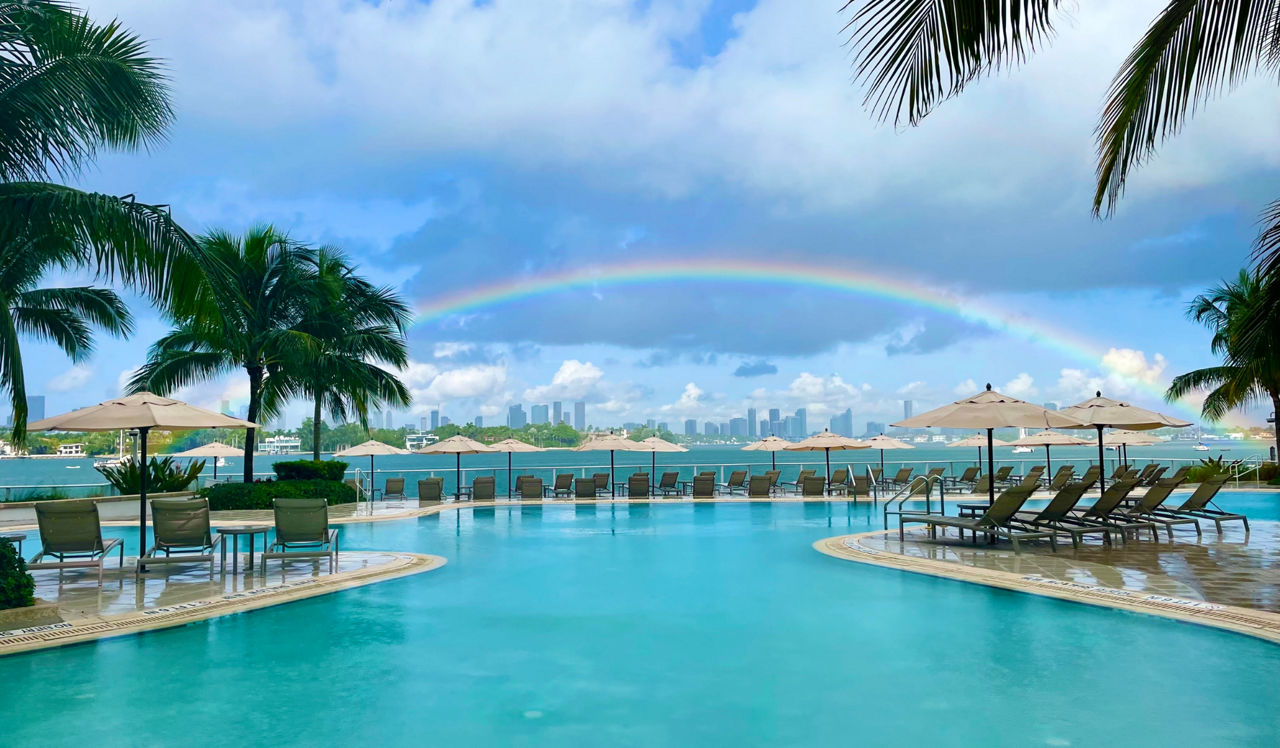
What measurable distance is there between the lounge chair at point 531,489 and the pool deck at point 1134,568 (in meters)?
10.0

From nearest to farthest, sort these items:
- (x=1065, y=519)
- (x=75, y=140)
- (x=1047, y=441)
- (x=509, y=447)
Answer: (x=75, y=140), (x=1065, y=519), (x=1047, y=441), (x=509, y=447)

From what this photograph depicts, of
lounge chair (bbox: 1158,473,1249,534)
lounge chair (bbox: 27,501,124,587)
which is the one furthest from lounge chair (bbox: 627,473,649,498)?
lounge chair (bbox: 27,501,124,587)

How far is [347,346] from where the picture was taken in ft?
65.2

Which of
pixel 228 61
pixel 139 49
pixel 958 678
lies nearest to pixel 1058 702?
pixel 958 678

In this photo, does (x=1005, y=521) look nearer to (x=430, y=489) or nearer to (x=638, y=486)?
(x=638, y=486)

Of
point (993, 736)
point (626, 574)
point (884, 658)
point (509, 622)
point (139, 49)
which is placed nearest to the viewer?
point (993, 736)

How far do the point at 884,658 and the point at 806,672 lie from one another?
707mm

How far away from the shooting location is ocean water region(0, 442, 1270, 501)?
923 inches

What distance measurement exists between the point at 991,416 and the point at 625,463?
48.3 metres

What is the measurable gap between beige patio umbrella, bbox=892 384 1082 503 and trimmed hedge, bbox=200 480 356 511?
11503 millimetres

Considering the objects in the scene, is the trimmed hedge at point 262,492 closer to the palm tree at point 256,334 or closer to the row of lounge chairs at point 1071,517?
the palm tree at point 256,334

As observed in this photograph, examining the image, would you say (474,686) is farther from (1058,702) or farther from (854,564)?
(854,564)

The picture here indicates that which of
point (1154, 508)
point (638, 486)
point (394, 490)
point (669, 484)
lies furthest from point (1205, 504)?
point (394, 490)

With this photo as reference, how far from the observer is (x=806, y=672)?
5.80 m
